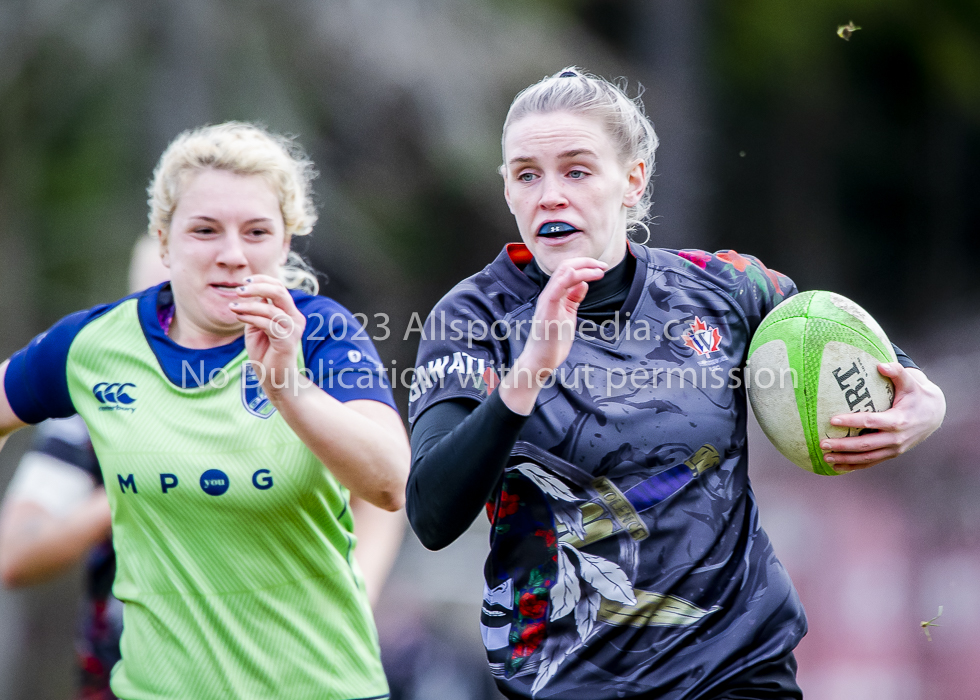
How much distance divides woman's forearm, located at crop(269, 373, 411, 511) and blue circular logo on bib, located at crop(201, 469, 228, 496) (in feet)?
1.01


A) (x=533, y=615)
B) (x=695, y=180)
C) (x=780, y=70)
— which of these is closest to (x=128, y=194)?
(x=695, y=180)

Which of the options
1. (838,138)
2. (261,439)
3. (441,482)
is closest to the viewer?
(441,482)

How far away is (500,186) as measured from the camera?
11211 mm

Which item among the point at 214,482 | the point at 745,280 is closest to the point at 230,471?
the point at 214,482

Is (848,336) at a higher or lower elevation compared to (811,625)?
higher

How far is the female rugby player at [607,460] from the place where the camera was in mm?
2672

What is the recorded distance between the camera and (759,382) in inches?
114

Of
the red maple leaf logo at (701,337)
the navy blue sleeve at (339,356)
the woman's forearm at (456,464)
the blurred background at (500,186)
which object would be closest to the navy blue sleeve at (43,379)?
the navy blue sleeve at (339,356)

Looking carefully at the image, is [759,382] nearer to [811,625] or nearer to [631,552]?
[631,552]

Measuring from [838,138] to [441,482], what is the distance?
46.1ft

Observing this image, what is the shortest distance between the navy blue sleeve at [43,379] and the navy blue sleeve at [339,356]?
2.46 ft

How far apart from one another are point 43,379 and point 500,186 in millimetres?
8160

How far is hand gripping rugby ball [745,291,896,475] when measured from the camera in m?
2.82

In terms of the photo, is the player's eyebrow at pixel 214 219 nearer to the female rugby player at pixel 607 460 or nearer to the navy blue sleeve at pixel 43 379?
the navy blue sleeve at pixel 43 379
